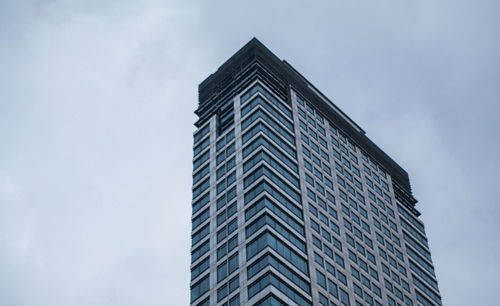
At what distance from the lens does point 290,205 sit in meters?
127

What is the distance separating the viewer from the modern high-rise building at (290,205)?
387ft

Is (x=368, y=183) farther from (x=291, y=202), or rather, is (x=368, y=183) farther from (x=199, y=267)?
(x=199, y=267)

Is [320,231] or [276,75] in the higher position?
[276,75]

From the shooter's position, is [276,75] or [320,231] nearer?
[320,231]

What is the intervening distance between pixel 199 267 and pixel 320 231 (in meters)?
20.2

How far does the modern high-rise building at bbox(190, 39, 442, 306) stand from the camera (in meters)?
118

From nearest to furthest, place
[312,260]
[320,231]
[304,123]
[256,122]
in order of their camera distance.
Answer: [312,260] → [320,231] → [256,122] → [304,123]

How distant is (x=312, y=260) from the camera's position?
121 metres

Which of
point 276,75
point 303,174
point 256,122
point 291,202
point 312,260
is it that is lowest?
point 312,260

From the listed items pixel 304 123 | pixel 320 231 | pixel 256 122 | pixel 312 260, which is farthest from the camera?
pixel 304 123

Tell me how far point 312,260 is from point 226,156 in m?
27.6

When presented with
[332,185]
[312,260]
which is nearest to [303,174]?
[332,185]

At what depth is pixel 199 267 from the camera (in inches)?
4966

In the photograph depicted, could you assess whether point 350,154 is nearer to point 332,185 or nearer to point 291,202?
point 332,185
